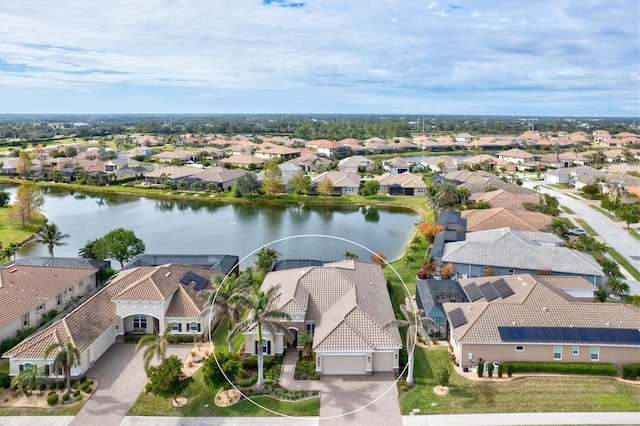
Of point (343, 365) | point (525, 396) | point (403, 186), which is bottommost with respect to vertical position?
point (525, 396)

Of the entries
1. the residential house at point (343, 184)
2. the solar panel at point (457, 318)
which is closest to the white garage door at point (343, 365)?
the solar panel at point (457, 318)

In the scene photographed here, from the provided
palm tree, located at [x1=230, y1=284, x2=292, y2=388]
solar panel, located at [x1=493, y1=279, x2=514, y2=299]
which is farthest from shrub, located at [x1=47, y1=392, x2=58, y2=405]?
solar panel, located at [x1=493, y1=279, x2=514, y2=299]

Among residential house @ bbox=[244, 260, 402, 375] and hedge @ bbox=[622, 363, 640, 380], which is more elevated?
residential house @ bbox=[244, 260, 402, 375]

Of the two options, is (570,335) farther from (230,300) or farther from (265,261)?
(265,261)

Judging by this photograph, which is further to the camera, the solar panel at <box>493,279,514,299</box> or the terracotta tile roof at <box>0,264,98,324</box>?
the solar panel at <box>493,279,514,299</box>

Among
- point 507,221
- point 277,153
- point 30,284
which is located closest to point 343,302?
point 30,284

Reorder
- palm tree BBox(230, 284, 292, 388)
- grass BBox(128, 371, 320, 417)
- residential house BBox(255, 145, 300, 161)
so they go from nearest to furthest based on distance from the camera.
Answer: grass BBox(128, 371, 320, 417), palm tree BBox(230, 284, 292, 388), residential house BBox(255, 145, 300, 161)

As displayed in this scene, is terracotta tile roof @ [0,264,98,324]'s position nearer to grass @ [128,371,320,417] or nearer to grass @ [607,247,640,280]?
grass @ [128,371,320,417]
